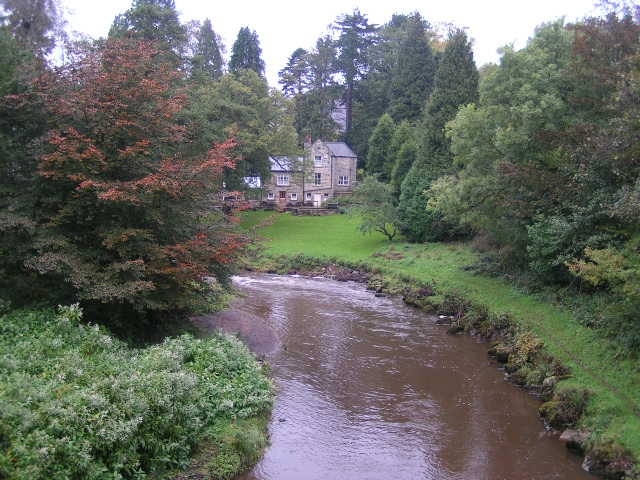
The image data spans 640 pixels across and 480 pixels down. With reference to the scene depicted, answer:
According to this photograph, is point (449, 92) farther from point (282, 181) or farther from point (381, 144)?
point (282, 181)

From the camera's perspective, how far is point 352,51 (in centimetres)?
7125

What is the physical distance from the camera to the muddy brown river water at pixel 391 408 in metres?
12.7

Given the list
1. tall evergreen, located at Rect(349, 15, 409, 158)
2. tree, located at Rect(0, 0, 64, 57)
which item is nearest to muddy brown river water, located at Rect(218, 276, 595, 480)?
tree, located at Rect(0, 0, 64, 57)

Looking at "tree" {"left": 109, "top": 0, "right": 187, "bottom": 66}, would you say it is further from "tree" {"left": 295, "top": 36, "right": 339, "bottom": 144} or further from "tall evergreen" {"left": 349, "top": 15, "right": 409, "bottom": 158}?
"tall evergreen" {"left": 349, "top": 15, "right": 409, "bottom": 158}

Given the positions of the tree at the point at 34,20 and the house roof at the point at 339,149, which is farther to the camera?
the house roof at the point at 339,149

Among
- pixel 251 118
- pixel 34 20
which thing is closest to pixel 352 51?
pixel 251 118

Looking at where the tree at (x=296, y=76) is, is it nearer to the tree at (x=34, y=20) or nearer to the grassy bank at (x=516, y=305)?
the grassy bank at (x=516, y=305)

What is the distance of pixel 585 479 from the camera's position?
40.8 ft

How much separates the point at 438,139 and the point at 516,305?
18729 mm

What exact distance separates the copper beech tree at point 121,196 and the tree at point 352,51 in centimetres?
5571

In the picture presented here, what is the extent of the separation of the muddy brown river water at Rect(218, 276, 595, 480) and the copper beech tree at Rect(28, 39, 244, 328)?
4685 millimetres

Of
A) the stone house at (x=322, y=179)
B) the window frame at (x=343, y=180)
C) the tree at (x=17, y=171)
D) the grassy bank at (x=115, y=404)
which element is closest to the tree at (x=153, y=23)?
the tree at (x=17, y=171)

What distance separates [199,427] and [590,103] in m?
18.8

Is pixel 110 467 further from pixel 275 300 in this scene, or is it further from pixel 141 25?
pixel 141 25
